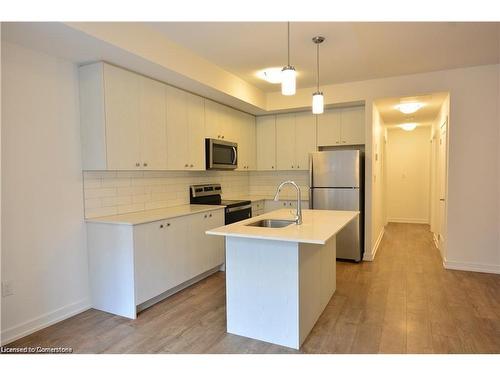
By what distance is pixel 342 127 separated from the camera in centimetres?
491

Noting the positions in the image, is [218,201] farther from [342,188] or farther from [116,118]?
[116,118]

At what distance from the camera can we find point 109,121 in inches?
114

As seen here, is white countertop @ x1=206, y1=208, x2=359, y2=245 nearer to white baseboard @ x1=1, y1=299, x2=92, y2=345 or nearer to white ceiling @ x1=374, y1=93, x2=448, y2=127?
white baseboard @ x1=1, y1=299, x2=92, y2=345

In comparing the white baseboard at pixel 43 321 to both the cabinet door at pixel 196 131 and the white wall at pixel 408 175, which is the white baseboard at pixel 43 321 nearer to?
the cabinet door at pixel 196 131

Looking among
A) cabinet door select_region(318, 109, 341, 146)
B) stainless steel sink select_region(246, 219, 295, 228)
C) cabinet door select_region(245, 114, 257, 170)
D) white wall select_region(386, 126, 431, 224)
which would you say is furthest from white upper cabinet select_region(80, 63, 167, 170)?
white wall select_region(386, 126, 431, 224)

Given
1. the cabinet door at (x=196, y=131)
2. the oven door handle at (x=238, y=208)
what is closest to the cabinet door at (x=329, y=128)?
the oven door handle at (x=238, y=208)

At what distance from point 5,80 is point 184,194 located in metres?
2.26

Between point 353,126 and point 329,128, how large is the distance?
13.9 inches

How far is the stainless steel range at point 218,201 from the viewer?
13.9 ft

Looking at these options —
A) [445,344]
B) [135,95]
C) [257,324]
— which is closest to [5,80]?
[135,95]

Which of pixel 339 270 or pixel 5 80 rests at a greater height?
pixel 5 80

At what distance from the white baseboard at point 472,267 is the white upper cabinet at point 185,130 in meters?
3.34

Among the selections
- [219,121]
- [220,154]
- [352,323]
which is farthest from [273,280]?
[219,121]
